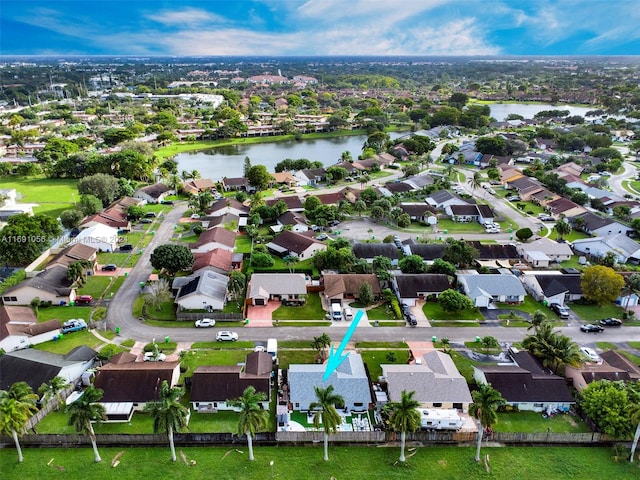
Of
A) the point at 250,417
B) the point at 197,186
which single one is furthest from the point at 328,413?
the point at 197,186

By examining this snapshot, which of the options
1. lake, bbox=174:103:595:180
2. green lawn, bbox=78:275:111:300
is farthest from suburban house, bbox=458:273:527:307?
lake, bbox=174:103:595:180

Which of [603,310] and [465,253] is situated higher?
[465,253]

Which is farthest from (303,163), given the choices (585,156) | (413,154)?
(585,156)

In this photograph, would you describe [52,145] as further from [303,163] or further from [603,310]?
[603,310]

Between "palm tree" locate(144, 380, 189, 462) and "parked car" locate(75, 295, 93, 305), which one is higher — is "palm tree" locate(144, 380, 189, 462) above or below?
above

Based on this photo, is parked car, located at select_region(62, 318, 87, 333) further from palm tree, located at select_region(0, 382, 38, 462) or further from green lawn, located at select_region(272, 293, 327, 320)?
green lawn, located at select_region(272, 293, 327, 320)

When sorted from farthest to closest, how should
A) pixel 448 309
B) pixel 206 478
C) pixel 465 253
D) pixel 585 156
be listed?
pixel 585 156 < pixel 465 253 < pixel 448 309 < pixel 206 478
